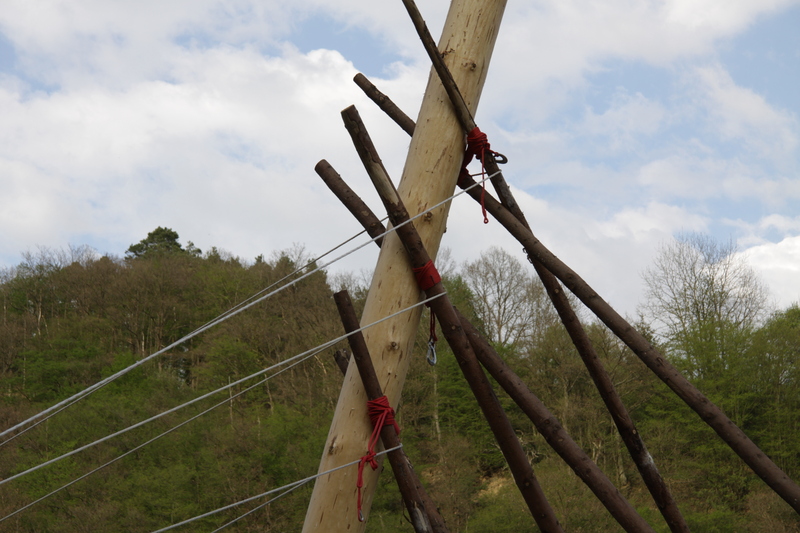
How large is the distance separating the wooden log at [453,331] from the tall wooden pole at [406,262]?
8 centimetres

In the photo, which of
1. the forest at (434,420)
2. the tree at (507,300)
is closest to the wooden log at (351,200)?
the forest at (434,420)

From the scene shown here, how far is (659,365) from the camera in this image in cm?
256

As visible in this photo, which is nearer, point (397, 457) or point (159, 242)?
point (397, 457)

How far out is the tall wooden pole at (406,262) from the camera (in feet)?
6.64

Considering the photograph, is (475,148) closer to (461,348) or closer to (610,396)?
(461,348)

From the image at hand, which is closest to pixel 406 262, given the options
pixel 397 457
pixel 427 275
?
pixel 427 275

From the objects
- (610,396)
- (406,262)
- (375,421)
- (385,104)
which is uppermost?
(385,104)

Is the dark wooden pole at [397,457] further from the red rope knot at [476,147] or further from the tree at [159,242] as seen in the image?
the tree at [159,242]

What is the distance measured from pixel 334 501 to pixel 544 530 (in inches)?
31.5

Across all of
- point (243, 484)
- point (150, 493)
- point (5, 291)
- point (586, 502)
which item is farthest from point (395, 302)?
point (5, 291)

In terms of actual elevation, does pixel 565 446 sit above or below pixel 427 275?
below

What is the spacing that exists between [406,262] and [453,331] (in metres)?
0.29

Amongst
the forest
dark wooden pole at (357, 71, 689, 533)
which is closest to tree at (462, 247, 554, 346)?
the forest

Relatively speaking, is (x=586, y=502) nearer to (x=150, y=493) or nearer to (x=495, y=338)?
(x=495, y=338)
